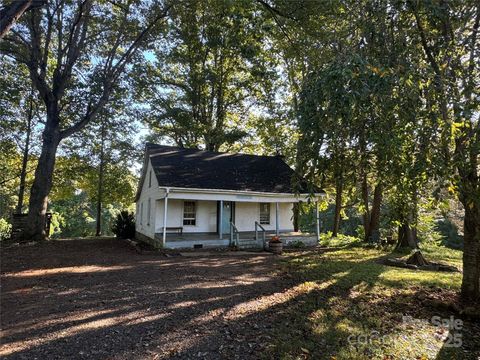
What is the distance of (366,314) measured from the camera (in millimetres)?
5961

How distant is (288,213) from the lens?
19.1 meters

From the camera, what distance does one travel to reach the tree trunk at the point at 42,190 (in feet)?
49.3

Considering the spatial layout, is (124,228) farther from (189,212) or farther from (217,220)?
(217,220)

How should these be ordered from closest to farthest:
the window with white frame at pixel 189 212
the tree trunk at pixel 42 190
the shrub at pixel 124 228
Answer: the tree trunk at pixel 42 190
the window with white frame at pixel 189 212
the shrub at pixel 124 228

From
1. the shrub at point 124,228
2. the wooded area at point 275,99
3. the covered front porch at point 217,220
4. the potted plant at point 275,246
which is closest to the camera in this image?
the wooded area at point 275,99

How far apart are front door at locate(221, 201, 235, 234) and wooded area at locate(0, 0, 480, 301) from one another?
231 inches

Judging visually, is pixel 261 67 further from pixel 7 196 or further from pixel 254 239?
pixel 7 196

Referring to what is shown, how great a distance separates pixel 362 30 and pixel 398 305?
5.76 m

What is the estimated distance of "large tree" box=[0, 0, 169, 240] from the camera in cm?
1473

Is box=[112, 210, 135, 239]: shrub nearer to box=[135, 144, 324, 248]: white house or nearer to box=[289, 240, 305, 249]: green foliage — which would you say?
box=[135, 144, 324, 248]: white house

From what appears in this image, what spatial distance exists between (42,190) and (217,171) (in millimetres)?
9089

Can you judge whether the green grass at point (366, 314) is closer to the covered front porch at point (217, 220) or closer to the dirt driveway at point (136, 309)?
the dirt driveway at point (136, 309)

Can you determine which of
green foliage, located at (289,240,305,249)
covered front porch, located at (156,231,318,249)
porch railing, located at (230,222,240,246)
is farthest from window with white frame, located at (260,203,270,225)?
porch railing, located at (230,222,240,246)

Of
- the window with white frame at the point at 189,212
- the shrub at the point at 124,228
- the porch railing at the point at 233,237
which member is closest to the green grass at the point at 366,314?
the porch railing at the point at 233,237
